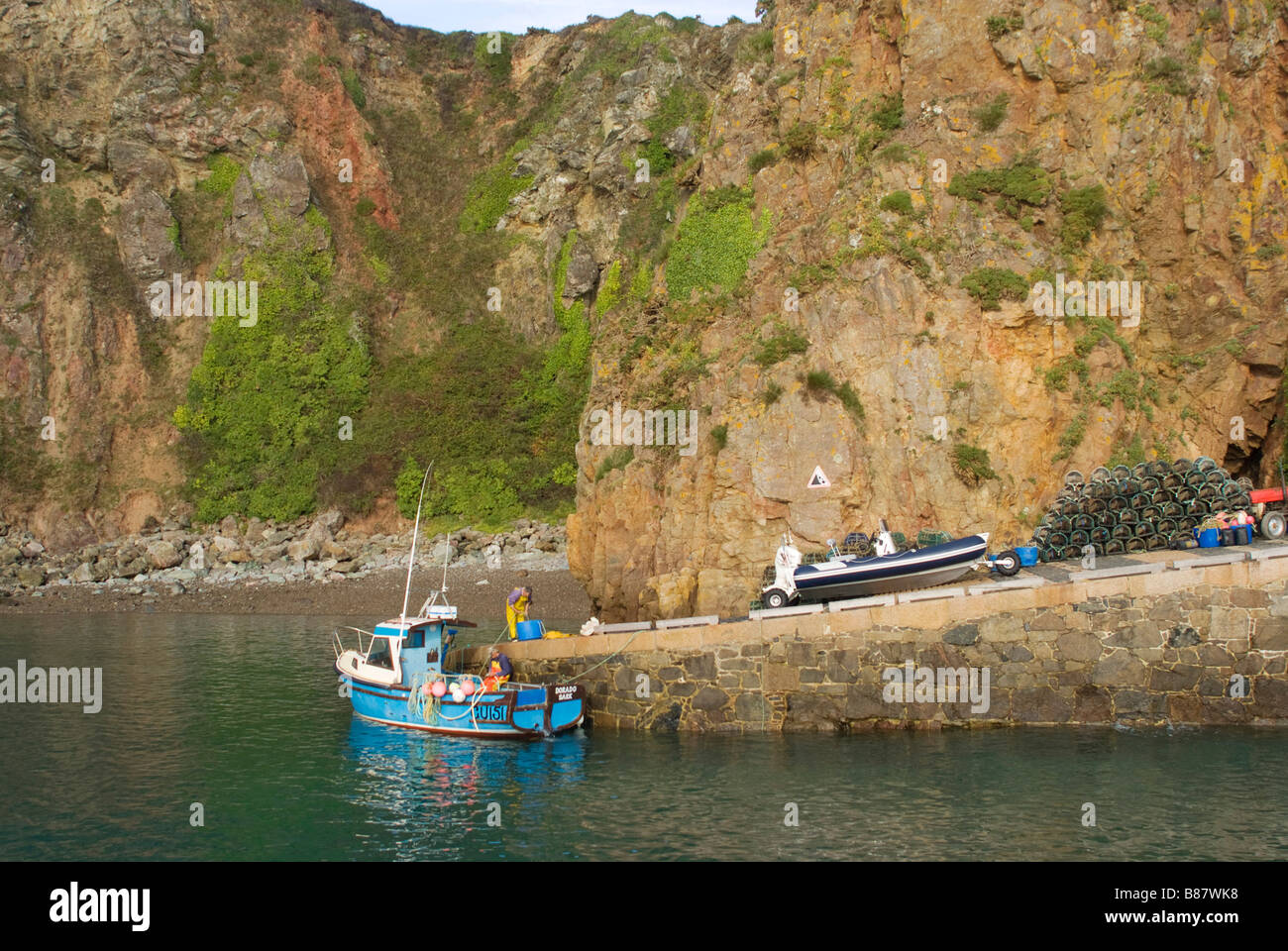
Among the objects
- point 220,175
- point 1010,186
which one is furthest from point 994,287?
point 220,175

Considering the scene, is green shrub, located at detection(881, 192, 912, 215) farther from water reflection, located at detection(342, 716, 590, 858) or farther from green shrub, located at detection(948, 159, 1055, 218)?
water reflection, located at detection(342, 716, 590, 858)

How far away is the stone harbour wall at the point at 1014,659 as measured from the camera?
2041 centimetres

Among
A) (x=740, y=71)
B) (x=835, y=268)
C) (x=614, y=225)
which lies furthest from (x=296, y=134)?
(x=835, y=268)

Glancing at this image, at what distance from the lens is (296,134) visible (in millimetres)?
63781

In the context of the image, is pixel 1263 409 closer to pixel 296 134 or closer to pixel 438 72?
pixel 296 134

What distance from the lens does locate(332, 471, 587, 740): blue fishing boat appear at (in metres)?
22.0

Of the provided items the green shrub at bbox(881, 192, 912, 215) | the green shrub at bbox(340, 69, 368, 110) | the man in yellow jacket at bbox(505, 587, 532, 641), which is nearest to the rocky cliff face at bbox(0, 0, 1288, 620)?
the green shrub at bbox(881, 192, 912, 215)

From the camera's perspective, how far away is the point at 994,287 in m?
A: 26.0

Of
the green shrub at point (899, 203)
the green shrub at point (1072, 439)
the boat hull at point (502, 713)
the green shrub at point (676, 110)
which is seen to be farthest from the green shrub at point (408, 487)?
the green shrub at point (1072, 439)

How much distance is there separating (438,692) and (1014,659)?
465 inches

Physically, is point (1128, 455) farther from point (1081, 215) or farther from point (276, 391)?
point (276, 391)

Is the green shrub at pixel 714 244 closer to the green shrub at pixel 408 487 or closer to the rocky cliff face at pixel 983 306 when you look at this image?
the rocky cliff face at pixel 983 306

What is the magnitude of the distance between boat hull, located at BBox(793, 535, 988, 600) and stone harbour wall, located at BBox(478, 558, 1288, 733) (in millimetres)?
1223

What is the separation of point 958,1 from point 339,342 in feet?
131
